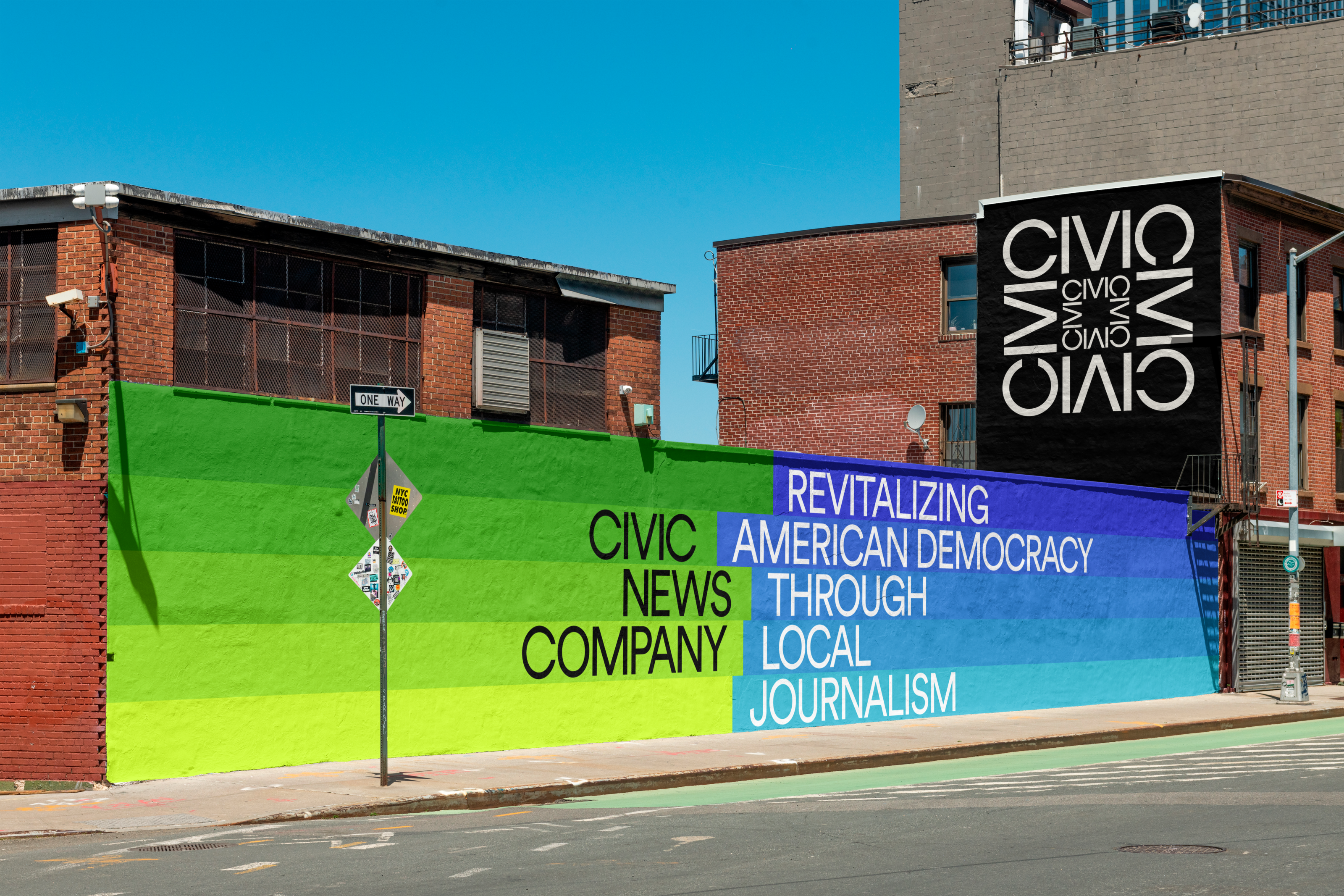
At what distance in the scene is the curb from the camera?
1457cm

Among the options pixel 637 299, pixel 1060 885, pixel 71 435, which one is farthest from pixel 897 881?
pixel 637 299

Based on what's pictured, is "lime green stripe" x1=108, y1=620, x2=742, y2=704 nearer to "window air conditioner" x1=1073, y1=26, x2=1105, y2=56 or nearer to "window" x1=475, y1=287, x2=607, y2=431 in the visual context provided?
"window" x1=475, y1=287, x2=607, y2=431

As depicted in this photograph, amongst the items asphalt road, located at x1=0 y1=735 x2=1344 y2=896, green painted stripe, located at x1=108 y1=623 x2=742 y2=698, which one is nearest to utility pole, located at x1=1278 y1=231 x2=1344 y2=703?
asphalt road, located at x1=0 y1=735 x2=1344 y2=896

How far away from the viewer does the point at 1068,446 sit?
34000 millimetres

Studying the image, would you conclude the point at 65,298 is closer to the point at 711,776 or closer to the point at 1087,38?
the point at 711,776

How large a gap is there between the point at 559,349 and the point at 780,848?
43.9ft

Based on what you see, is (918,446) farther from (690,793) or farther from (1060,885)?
(1060,885)

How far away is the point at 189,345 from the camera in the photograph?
1869cm

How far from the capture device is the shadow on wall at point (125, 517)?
16266mm

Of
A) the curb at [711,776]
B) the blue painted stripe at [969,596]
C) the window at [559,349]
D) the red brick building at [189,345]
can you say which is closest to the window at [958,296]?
the blue painted stripe at [969,596]

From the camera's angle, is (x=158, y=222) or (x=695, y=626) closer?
(x=158, y=222)

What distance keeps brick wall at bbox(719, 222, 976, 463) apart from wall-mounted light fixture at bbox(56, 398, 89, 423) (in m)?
24.0

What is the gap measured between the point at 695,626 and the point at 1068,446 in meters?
15.0

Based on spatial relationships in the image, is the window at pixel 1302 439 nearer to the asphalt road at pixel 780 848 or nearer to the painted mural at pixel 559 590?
the painted mural at pixel 559 590
